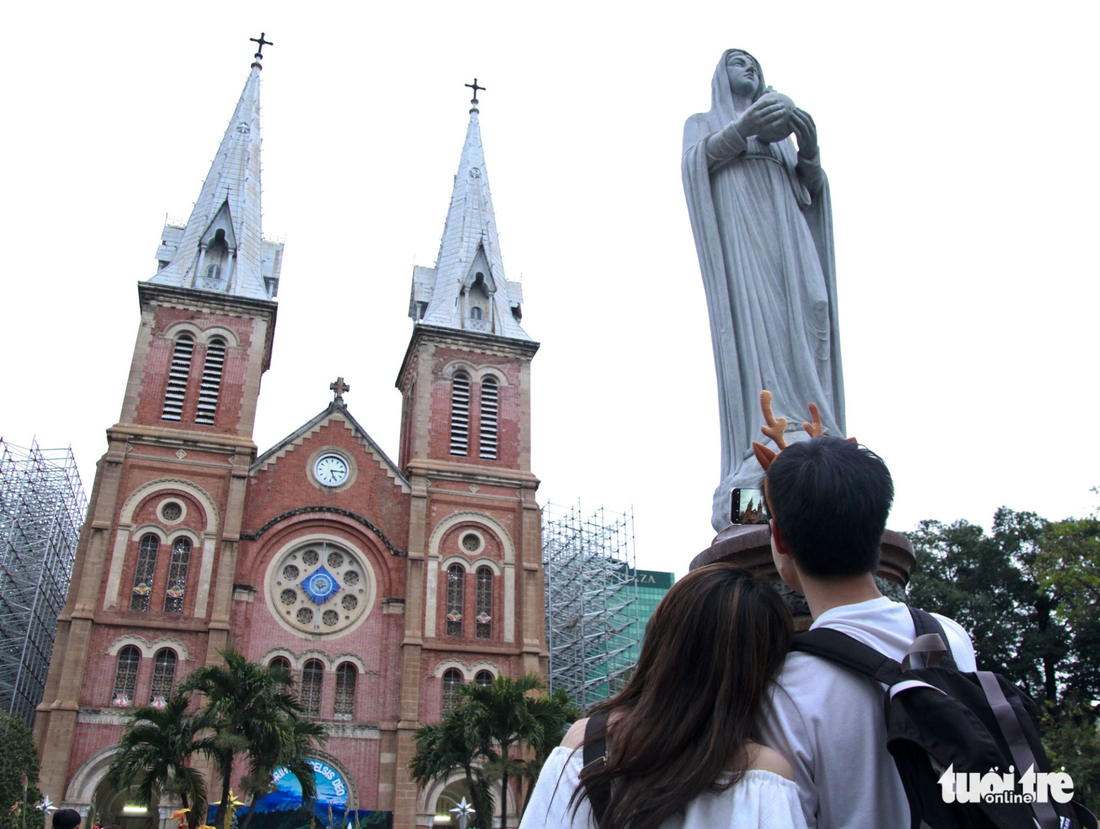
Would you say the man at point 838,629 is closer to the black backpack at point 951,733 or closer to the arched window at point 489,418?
the black backpack at point 951,733

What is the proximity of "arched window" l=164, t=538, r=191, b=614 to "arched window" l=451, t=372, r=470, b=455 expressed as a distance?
28.5 feet

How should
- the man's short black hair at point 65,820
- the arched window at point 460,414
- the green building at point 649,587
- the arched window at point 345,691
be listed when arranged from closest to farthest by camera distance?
the man's short black hair at point 65,820, the arched window at point 345,691, the arched window at point 460,414, the green building at point 649,587

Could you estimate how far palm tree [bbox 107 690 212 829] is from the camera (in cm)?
1645

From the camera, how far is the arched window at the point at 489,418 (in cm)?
3241

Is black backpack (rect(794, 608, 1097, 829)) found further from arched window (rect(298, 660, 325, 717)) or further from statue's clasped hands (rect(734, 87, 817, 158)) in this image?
arched window (rect(298, 660, 325, 717))

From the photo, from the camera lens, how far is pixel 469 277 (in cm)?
3556

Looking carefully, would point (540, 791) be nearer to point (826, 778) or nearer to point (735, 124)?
point (826, 778)

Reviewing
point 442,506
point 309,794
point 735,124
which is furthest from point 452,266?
point 735,124

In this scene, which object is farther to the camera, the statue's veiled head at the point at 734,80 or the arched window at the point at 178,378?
the arched window at the point at 178,378

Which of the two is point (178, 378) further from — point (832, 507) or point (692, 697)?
point (692, 697)

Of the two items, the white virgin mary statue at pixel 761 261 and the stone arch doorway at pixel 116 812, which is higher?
the white virgin mary statue at pixel 761 261

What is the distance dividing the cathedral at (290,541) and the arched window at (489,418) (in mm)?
56

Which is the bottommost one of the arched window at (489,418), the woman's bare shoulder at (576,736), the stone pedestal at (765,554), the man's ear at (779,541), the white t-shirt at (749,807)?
the white t-shirt at (749,807)

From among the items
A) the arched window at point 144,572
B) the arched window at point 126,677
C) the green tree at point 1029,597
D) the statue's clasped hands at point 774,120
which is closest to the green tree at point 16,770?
the arched window at point 126,677
